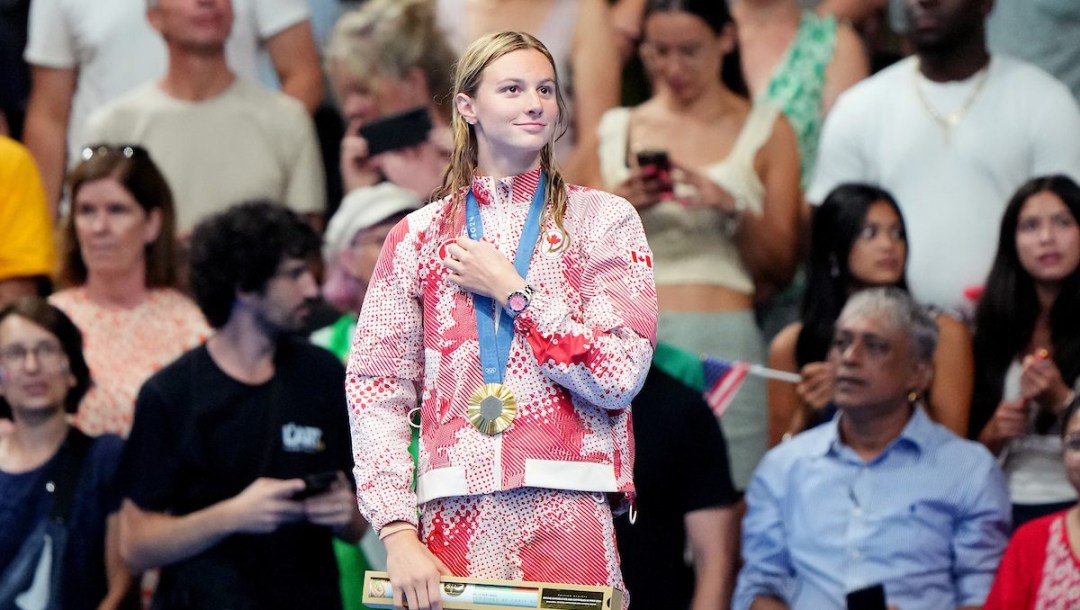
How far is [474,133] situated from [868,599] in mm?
2009

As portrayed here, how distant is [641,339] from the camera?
340 centimetres

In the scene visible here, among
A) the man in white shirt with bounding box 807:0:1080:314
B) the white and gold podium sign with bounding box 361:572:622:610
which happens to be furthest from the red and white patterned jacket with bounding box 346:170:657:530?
the man in white shirt with bounding box 807:0:1080:314

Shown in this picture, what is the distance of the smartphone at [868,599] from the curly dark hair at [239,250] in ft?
6.44

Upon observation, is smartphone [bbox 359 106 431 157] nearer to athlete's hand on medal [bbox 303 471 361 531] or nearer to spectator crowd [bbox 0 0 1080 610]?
spectator crowd [bbox 0 0 1080 610]

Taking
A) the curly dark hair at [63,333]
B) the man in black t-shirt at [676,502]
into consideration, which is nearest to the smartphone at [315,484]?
the man in black t-shirt at [676,502]

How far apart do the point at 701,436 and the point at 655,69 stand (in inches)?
66.0

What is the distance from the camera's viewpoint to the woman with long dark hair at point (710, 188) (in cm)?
630

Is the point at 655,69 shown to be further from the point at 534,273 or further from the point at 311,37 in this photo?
→ the point at 534,273

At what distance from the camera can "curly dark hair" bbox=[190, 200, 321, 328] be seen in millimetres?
5605

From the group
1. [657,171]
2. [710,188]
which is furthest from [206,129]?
[710,188]

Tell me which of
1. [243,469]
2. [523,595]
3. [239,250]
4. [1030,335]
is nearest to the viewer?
[523,595]

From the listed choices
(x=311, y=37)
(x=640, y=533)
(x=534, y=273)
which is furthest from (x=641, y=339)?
(x=311, y=37)

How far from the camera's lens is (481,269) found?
3.34 meters

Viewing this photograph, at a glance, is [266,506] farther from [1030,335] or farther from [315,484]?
[1030,335]
